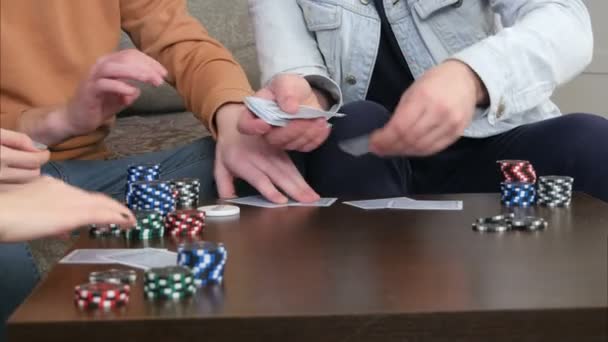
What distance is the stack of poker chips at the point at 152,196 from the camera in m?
1.14

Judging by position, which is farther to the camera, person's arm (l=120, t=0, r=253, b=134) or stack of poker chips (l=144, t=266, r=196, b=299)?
person's arm (l=120, t=0, r=253, b=134)

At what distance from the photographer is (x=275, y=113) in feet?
4.16

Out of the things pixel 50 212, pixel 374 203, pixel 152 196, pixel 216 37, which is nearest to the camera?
pixel 50 212

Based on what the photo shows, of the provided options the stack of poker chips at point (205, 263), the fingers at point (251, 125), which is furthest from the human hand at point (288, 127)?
the stack of poker chips at point (205, 263)

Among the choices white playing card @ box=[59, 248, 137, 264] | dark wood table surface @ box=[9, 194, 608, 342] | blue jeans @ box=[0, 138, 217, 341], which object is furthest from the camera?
blue jeans @ box=[0, 138, 217, 341]

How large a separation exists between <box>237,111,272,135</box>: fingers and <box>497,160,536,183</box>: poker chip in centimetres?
35

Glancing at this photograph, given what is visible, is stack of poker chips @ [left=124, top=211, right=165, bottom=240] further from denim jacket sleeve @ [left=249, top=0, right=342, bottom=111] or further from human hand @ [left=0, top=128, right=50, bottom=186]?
denim jacket sleeve @ [left=249, top=0, right=342, bottom=111]

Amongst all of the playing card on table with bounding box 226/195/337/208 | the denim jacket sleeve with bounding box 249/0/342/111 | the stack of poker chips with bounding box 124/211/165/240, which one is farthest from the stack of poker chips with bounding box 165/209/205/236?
the denim jacket sleeve with bounding box 249/0/342/111

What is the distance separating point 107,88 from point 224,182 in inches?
9.1

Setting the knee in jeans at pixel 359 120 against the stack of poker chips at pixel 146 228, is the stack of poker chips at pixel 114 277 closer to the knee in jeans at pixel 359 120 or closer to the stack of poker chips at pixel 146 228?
the stack of poker chips at pixel 146 228

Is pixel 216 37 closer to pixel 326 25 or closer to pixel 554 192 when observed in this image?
pixel 326 25

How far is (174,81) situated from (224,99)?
0.26 metres

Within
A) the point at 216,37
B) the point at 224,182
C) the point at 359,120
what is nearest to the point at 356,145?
the point at 359,120

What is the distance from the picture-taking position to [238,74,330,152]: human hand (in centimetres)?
127
